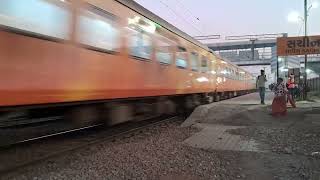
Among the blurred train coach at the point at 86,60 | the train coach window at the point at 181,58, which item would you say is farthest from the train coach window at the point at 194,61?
the blurred train coach at the point at 86,60

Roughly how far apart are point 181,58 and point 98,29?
21.1 feet

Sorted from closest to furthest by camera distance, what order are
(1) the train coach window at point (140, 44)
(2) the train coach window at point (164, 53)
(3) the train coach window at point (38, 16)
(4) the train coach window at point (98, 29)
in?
(3) the train coach window at point (38, 16) < (4) the train coach window at point (98, 29) < (1) the train coach window at point (140, 44) < (2) the train coach window at point (164, 53)

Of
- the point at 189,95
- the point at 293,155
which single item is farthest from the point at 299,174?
the point at 189,95

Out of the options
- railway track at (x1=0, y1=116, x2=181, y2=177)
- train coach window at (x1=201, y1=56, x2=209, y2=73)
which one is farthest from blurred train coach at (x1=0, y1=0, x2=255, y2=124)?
train coach window at (x1=201, y1=56, x2=209, y2=73)

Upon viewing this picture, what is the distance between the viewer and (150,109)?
12.7 m

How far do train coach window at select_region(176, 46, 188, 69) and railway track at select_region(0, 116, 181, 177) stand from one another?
11.8 ft

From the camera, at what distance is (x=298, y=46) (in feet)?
A: 93.6

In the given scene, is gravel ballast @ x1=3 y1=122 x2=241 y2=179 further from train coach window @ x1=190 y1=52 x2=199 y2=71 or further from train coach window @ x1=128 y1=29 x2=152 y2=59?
train coach window @ x1=190 y1=52 x2=199 y2=71

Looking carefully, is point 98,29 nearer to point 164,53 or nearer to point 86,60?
point 86,60

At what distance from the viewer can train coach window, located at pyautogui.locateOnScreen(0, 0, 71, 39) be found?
634 centimetres

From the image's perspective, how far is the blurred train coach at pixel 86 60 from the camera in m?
6.54

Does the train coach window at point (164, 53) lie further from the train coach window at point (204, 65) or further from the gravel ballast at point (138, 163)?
the train coach window at point (204, 65)

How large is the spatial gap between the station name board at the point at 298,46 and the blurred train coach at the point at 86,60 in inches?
608

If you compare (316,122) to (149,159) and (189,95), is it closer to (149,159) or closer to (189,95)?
(189,95)
